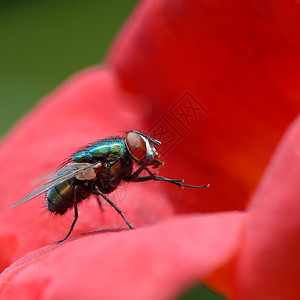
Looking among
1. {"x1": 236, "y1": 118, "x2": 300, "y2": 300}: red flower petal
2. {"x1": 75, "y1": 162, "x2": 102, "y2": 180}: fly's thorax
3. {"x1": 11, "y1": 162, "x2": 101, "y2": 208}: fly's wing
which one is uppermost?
{"x1": 11, "y1": 162, "x2": 101, "y2": 208}: fly's wing

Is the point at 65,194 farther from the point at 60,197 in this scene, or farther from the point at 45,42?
the point at 45,42

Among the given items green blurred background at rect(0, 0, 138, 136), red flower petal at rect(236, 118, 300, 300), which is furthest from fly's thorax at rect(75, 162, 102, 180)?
green blurred background at rect(0, 0, 138, 136)

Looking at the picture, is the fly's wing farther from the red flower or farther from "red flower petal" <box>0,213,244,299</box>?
"red flower petal" <box>0,213,244,299</box>

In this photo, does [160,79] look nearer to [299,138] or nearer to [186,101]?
[186,101]

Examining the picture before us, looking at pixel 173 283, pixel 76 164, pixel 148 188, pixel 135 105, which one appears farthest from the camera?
pixel 135 105

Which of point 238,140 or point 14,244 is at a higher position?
point 14,244

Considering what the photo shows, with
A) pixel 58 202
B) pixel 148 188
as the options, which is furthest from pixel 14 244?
pixel 148 188

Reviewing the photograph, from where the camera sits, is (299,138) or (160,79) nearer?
(299,138)

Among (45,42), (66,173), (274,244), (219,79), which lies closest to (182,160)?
(219,79)
